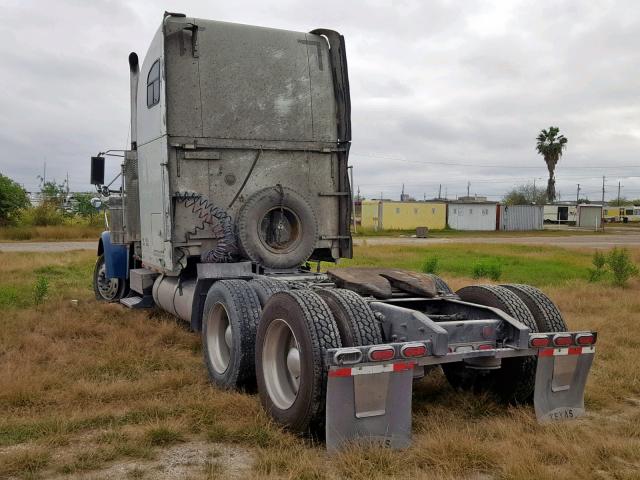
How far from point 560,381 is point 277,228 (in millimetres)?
3547

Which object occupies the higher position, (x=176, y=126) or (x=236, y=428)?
(x=176, y=126)

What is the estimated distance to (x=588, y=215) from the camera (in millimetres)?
66750

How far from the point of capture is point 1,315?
890 centimetres

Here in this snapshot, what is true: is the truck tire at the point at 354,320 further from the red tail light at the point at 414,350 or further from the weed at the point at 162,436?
the weed at the point at 162,436

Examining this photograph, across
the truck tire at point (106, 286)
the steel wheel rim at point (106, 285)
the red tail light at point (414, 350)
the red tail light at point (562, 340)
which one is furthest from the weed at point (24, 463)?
the steel wheel rim at point (106, 285)

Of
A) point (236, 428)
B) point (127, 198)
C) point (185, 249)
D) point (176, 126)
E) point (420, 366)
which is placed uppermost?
point (176, 126)

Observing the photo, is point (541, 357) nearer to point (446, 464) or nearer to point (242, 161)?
point (446, 464)

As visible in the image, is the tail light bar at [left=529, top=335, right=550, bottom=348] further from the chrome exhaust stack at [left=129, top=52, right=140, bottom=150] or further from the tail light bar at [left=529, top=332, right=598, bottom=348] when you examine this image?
the chrome exhaust stack at [left=129, top=52, right=140, bottom=150]

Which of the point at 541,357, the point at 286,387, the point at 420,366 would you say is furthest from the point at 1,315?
the point at 541,357

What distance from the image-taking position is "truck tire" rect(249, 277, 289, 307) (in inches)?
223

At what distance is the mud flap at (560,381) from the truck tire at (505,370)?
0.21 m

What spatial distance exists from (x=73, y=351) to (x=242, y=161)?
9.08ft

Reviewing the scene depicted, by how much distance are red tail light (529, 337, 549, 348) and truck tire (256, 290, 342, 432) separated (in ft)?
4.66

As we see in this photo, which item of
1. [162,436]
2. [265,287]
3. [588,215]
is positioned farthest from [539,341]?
[588,215]
